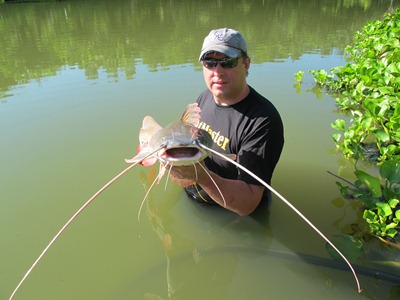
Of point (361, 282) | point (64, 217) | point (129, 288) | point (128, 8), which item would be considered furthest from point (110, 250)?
point (128, 8)

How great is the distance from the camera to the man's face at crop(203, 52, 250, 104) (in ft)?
6.89

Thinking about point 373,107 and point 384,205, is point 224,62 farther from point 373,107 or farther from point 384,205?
point 373,107

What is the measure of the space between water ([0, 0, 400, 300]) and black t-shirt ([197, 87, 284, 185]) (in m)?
0.68

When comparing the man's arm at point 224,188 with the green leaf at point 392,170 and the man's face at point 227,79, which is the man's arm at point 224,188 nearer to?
the man's face at point 227,79

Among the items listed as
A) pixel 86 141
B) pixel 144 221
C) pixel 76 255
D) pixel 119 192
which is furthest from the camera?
pixel 86 141

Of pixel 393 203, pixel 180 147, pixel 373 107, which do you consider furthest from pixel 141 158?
pixel 373 107

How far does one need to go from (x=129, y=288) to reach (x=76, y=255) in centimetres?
55

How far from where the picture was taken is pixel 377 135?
2.72m

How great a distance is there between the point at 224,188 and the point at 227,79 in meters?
0.74

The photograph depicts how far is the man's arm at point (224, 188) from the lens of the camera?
1629 millimetres

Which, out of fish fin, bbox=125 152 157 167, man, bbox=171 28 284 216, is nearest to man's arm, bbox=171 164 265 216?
man, bbox=171 28 284 216

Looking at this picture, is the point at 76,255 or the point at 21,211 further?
the point at 21,211

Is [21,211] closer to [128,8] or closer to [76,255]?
[76,255]

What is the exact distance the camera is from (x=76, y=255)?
7.87 ft
